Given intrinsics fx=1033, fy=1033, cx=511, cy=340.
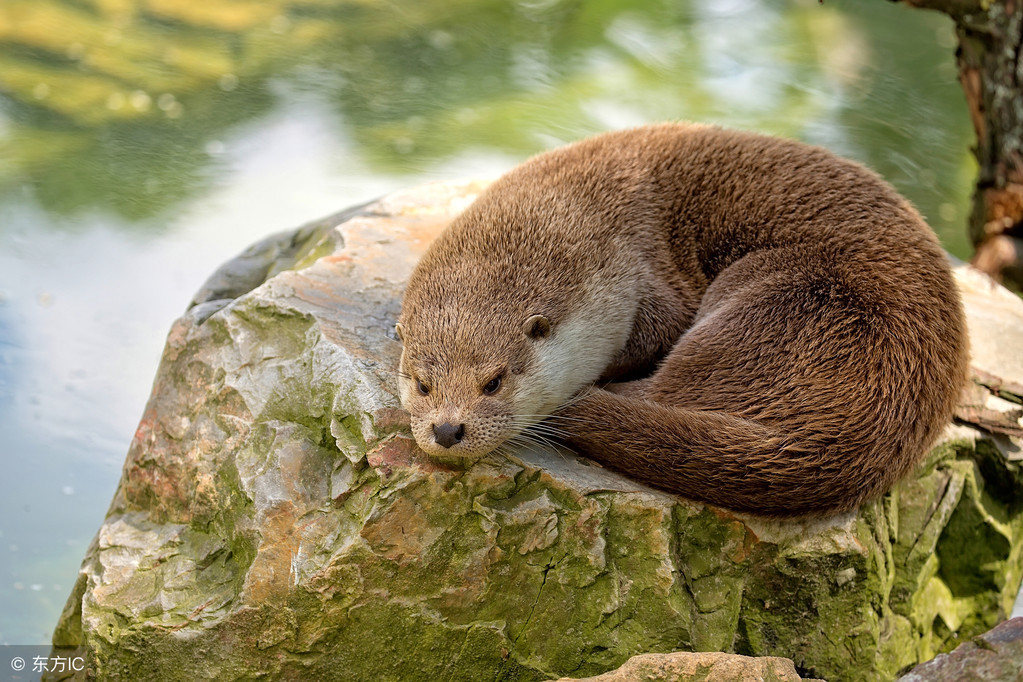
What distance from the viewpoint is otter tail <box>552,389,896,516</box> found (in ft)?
8.68

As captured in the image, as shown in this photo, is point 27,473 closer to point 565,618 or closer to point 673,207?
point 565,618

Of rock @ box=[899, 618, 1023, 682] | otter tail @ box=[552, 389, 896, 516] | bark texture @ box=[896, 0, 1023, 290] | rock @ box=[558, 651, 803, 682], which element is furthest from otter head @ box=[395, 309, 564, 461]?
bark texture @ box=[896, 0, 1023, 290]

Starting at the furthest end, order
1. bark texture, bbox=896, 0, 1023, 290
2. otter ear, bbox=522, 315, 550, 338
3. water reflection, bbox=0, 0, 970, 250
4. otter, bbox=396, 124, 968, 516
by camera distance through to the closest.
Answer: water reflection, bbox=0, 0, 970, 250 < bark texture, bbox=896, 0, 1023, 290 < otter ear, bbox=522, 315, 550, 338 < otter, bbox=396, 124, 968, 516

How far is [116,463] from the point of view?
4145 millimetres

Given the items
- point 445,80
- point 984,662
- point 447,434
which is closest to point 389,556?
point 447,434

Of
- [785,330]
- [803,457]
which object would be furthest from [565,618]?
[785,330]

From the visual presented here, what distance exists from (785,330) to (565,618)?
1008mm

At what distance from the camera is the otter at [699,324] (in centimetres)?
268

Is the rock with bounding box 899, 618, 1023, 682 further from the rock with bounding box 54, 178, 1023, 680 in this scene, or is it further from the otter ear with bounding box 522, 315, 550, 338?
the otter ear with bounding box 522, 315, 550, 338

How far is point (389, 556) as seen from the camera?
2613mm

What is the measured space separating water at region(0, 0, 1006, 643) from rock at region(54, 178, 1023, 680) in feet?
4.01

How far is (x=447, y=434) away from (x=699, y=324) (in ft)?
3.03

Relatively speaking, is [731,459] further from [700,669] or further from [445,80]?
[445,80]

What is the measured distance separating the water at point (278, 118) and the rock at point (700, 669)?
2405 millimetres
